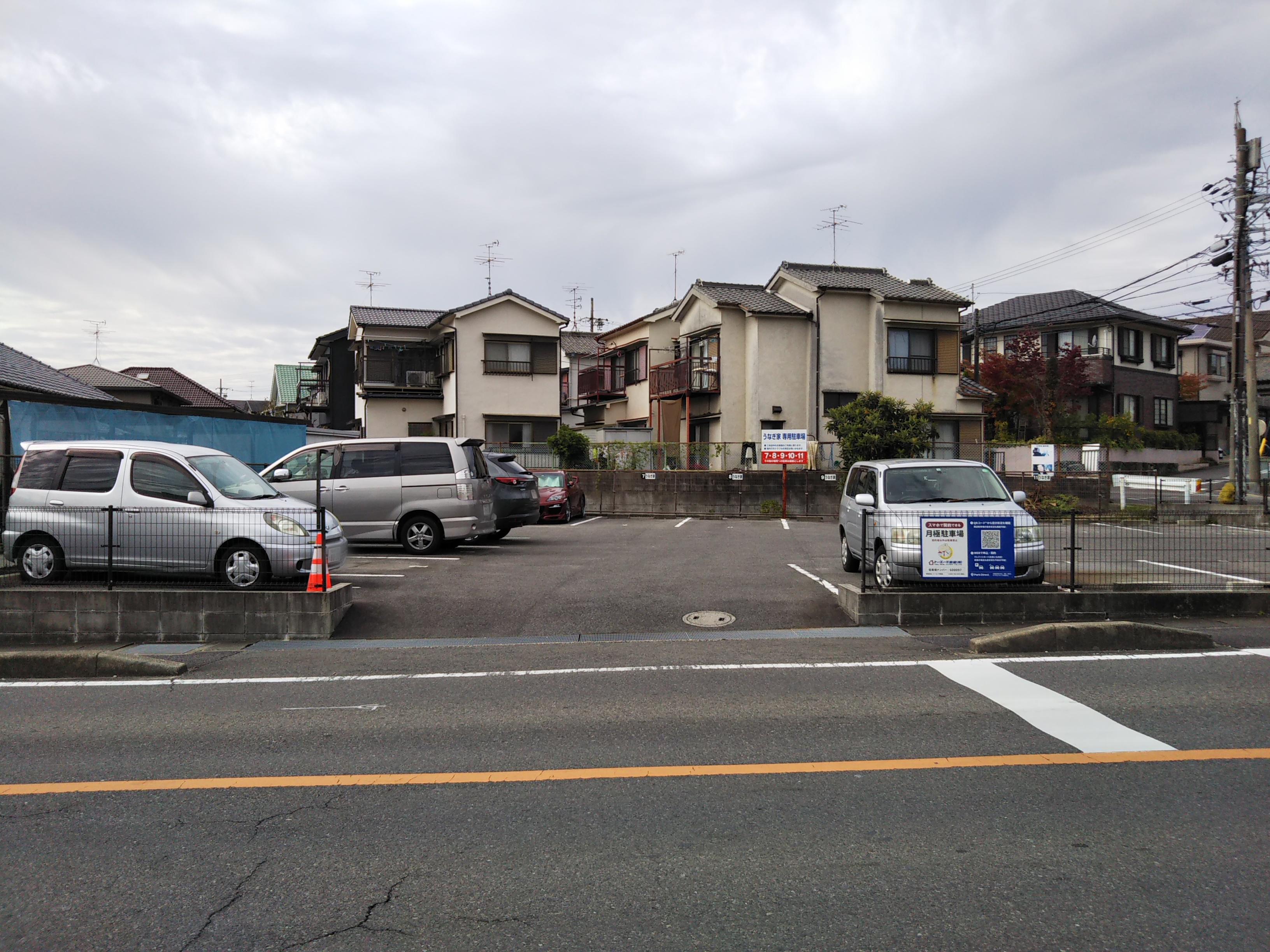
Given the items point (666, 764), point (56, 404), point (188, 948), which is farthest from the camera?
point (56, 404)

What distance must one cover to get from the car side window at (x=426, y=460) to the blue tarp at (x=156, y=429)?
138 inches

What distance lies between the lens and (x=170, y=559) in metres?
10.1

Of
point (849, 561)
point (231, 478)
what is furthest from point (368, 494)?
point (849, 561)

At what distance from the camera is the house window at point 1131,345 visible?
143 feet

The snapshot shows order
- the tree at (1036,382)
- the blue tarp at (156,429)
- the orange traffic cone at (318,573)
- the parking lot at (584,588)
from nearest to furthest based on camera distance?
the orange traffic cone at (318,573) → the parking lot at (584,588) → the blue tarp at (156,429) → the tree at (1036,382)

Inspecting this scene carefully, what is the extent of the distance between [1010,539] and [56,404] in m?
13.9

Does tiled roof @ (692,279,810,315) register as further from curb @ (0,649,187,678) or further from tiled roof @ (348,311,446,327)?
curb @ (0,649,187,678)

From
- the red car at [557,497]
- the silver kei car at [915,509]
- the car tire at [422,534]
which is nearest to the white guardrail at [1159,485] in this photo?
the red car at [557,497]

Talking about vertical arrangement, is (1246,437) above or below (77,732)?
above

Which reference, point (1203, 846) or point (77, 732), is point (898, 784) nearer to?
point (1203, 846)

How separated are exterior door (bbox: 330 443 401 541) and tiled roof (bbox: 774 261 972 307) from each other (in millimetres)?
22143

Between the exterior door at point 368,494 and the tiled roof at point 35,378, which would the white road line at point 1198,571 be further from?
the tiled roof at point 35,378

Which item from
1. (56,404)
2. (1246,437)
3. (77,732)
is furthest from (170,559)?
(1246,437)

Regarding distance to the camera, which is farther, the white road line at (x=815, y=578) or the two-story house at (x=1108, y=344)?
the two-story house at (x=1108, y=344)
